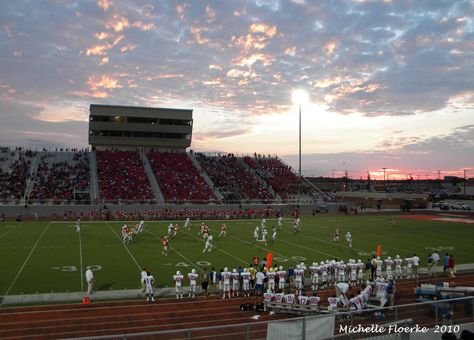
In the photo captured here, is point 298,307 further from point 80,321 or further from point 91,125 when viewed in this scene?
point 91,125

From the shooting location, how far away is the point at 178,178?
53.9 m

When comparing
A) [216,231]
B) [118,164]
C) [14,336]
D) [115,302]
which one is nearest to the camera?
[14,336]

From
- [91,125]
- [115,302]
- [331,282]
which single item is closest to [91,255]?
[115,302]

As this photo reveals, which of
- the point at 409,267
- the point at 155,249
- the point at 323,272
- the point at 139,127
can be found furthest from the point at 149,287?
the point at 139,127

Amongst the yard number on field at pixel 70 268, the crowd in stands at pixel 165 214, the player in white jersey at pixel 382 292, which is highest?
the crowd in stands at pixel 165 214

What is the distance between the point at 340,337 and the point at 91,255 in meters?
18.7

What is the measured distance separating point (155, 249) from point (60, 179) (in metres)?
27.8

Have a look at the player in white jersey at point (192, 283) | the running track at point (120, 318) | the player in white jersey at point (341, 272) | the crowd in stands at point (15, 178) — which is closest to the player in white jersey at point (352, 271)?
the player in white jersey at point (341, 272)

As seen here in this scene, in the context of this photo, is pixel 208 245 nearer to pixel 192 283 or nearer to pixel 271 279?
pixel 192 283

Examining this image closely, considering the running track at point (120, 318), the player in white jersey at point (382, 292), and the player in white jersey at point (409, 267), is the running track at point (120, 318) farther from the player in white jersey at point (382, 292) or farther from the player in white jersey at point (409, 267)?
the player in white jersey at point (409, 267)

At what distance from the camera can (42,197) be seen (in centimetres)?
4422

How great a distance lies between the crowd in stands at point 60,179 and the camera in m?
45.3

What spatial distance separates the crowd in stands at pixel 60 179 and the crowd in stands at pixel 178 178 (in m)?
8.49

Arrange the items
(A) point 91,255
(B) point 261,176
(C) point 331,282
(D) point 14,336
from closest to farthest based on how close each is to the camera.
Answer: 1. (D) point 14,336
2. (C) point 331,282
3. (A) point 91,255
4. (B) point 261,176
